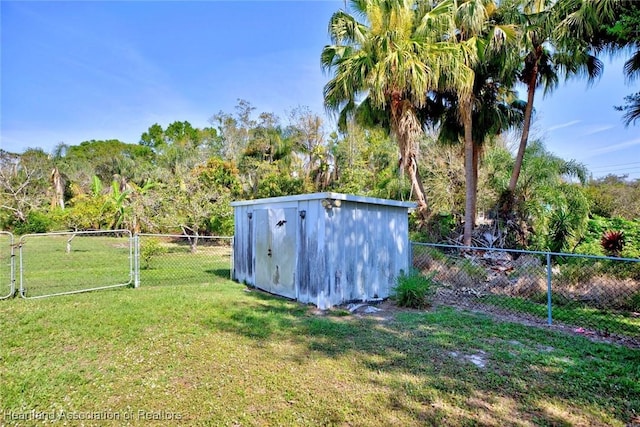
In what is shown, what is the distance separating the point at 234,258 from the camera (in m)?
9.02

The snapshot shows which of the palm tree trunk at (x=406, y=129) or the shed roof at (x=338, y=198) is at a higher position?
the palm tree trunk at (x=406, y=129)

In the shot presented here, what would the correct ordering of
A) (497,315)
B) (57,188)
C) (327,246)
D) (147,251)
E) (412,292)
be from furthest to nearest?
(57,188) < (147,251) < (412,292) < (327,246) < (497,315)

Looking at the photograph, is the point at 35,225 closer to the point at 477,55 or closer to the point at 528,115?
the point at 477,55

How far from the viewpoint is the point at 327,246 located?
6.20m

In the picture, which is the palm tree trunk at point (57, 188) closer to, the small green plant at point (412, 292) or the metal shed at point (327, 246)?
the metal shed at point (327, 246)

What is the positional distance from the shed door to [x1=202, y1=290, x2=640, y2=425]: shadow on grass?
121cm

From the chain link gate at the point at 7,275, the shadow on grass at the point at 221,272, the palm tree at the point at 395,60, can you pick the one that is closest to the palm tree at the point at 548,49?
the palm tree at the point at 395,60

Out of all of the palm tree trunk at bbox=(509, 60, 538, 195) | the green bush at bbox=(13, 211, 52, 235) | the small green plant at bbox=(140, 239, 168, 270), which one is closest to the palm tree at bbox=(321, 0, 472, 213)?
the palm tree trunk at bbox=(509, 60, 538, 195)

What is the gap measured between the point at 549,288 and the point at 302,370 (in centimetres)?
422

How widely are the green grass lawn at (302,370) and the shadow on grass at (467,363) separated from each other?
0.02 meters

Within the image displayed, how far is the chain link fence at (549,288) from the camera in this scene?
570cm

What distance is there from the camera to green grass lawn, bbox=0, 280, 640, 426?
2.79m

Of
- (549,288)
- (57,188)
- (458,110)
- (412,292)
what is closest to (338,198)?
(412,292)

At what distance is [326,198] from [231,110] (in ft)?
74.4
